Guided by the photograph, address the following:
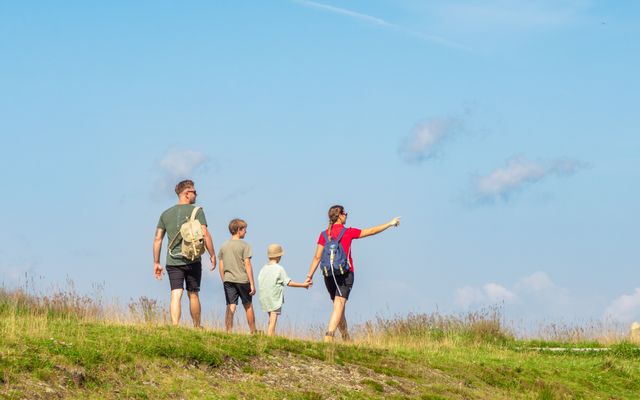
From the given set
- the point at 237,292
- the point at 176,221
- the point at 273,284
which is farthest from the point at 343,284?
the point at 176,221

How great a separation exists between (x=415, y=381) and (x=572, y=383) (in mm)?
4265

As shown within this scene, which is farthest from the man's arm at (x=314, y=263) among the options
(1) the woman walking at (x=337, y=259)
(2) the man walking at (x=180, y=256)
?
(2) the man walking at (x=180, y=256)

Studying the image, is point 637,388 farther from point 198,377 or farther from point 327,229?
point 198,377

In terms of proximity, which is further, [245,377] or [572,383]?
[572,383]

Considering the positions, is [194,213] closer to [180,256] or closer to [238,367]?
[180,256]

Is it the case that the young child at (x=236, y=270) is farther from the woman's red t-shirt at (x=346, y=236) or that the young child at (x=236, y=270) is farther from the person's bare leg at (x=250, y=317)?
the woman's red t-shirt at (x=346, y=236)

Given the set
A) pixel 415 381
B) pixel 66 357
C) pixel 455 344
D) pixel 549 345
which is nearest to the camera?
pixel 66 357

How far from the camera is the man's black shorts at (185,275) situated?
17.0 meters

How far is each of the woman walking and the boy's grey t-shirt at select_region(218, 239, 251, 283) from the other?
1.30 m

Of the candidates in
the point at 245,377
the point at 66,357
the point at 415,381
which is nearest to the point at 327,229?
the point at 415,381

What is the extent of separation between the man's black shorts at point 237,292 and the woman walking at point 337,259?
3.90 feet

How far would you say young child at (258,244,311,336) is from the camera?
18188 mm

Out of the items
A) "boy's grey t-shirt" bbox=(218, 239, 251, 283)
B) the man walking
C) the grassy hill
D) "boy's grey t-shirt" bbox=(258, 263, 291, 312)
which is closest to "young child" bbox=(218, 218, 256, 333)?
"boy's grey t-shirt" bbox=(218, 239, 251, 283)

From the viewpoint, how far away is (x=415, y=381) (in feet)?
52.3
